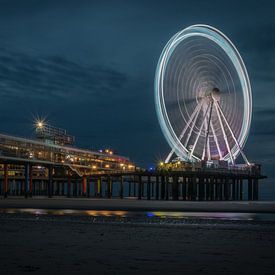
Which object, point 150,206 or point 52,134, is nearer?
point 150,206

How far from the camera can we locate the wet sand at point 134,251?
11594mm

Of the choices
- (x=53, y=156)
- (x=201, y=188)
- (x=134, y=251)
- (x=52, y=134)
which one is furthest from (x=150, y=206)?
(x=52, y=134)

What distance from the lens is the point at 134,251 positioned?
1434 centimetres

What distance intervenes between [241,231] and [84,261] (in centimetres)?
980

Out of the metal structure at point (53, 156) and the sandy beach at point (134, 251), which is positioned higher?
the metal structure at point (53, 156)

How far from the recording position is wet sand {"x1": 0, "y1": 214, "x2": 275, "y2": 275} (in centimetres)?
1159

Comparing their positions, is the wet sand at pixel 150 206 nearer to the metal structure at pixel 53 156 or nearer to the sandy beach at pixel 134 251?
the sandy beach at pixel 134 251

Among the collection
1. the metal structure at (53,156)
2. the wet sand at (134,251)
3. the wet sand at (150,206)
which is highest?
the metal structure at (53,156)

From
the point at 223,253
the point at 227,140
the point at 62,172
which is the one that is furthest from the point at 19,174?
the point at 223,253

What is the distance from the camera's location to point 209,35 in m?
72.2

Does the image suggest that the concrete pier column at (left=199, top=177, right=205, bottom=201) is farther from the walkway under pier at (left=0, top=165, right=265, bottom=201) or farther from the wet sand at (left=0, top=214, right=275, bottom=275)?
Answer: the wet sand at (left=0, top=214, right=275, bottom=275)

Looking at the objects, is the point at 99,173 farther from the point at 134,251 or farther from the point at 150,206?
the point at 134,251

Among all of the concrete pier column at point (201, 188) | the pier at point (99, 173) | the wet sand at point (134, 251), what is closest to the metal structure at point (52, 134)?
the pier at point (99, 173)

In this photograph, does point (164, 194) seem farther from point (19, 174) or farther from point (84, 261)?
point (84, 261)
